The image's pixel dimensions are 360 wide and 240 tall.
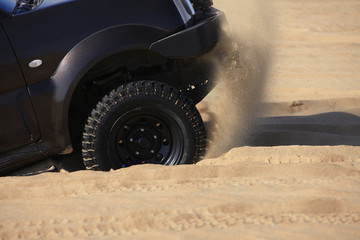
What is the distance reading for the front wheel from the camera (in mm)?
3875

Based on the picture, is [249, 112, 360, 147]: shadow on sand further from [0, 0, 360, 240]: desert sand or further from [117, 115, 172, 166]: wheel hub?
[117, 115, 172, 166]: wheel hub

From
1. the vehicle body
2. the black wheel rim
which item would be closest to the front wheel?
the black wheel rim

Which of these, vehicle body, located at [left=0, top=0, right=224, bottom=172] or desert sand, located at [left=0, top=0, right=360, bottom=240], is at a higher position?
vehicle body, located at [left=0, top=0, right=224, bottom=172]

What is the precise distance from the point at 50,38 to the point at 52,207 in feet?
3.85

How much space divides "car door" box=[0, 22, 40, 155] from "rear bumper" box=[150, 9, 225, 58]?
958 millimetres

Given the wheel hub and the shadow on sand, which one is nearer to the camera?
the wheel hub

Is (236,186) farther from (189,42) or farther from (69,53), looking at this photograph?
(69,53)

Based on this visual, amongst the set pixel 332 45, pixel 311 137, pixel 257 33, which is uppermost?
pixel 257 33

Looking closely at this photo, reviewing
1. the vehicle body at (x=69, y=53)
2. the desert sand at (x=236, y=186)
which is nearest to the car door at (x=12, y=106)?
the vehicle body at (x=69, y=53)

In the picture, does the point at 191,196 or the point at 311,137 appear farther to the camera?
the point at 311,137

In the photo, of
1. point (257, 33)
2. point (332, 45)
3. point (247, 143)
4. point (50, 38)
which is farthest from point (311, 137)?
point (332, 45)

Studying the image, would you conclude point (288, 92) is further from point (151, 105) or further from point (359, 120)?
point (151, 105)

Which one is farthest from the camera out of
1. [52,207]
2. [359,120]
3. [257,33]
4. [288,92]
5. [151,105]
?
[288,92]

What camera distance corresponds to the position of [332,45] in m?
9.30
